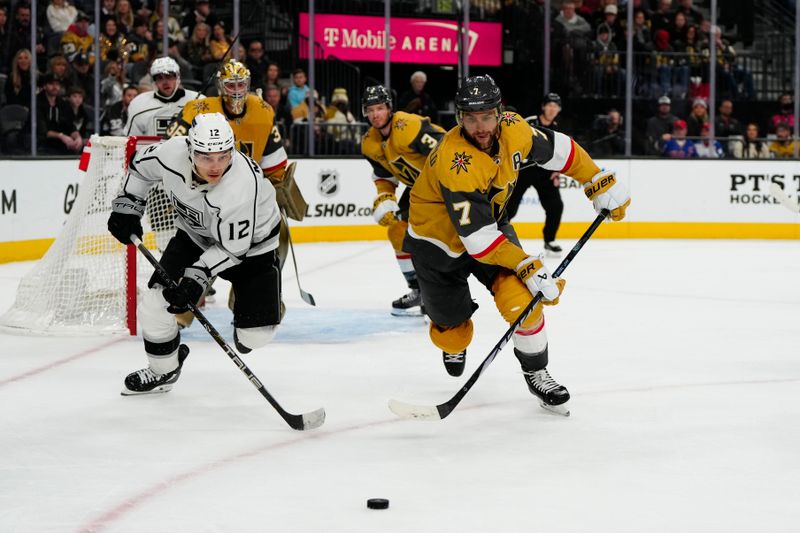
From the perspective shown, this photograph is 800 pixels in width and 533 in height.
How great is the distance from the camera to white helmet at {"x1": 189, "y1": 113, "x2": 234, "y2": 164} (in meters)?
3.39

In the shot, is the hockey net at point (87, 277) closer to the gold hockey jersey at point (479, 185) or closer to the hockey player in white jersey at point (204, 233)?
the hockey player in white jersey at point (204, 233)

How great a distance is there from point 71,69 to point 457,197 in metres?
5.99

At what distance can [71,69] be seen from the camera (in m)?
8.65

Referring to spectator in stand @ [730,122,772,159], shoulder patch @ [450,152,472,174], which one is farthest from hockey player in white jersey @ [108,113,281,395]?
spectator in stand @ [730,122,772,159]

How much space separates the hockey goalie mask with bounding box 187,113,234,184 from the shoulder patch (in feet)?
2.11

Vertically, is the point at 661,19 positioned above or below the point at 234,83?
above

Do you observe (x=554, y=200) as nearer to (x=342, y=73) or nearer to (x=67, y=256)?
(x=342, y=73)

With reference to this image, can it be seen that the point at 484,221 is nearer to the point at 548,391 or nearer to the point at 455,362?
the point at 548,391

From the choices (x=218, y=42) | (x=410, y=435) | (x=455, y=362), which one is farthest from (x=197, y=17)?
(x=410, y=435)

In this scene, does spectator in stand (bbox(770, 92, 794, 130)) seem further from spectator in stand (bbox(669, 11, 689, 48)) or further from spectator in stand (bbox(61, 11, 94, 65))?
spectator in stand (bbox(61, 11, 94, 65))

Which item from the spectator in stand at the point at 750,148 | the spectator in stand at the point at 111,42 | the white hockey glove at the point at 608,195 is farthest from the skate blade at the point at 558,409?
the spectator in stand at the point at 750,148

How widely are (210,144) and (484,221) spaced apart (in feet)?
2.61

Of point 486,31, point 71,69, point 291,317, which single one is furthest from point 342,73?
point 291,317

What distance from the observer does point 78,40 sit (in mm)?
8797
